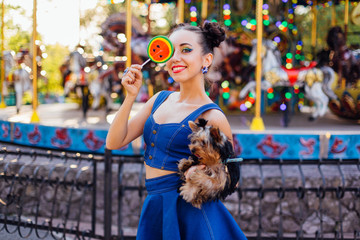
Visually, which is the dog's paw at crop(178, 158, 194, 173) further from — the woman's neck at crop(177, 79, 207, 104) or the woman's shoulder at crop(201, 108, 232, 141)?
the woman's neck at crop(177, 79, 207, 104)

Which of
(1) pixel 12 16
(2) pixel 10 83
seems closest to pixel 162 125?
(2) pixel 10 83

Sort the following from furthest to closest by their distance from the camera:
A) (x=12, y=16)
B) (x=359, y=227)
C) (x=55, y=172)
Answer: (x=12, y=16) < (x=55, y=172) < (x=359, y=227)

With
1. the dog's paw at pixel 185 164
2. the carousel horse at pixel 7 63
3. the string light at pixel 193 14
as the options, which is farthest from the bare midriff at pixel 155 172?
the carousel horse at pixel 7 63

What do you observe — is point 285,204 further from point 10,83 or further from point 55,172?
point 10,83

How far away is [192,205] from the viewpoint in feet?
5.60

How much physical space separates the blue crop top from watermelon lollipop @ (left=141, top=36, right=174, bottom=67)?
277 mm

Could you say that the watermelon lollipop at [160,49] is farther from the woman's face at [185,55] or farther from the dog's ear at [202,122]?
the dog's ear at [202,122]

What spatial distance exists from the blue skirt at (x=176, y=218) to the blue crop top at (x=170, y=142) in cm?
7

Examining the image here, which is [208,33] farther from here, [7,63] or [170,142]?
[7,63]

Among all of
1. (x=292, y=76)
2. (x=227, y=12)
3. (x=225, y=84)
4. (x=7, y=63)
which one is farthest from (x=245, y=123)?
(x=7, y=63)

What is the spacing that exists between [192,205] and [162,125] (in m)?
0.39

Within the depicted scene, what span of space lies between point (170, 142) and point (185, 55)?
40cm

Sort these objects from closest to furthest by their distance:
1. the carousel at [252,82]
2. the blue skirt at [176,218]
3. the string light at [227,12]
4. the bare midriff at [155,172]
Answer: the blue skirt at [176,218], the bare midriff at [155,172], the carousel at [252,82], the string light at [227,12]

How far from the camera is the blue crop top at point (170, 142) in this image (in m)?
1.78
